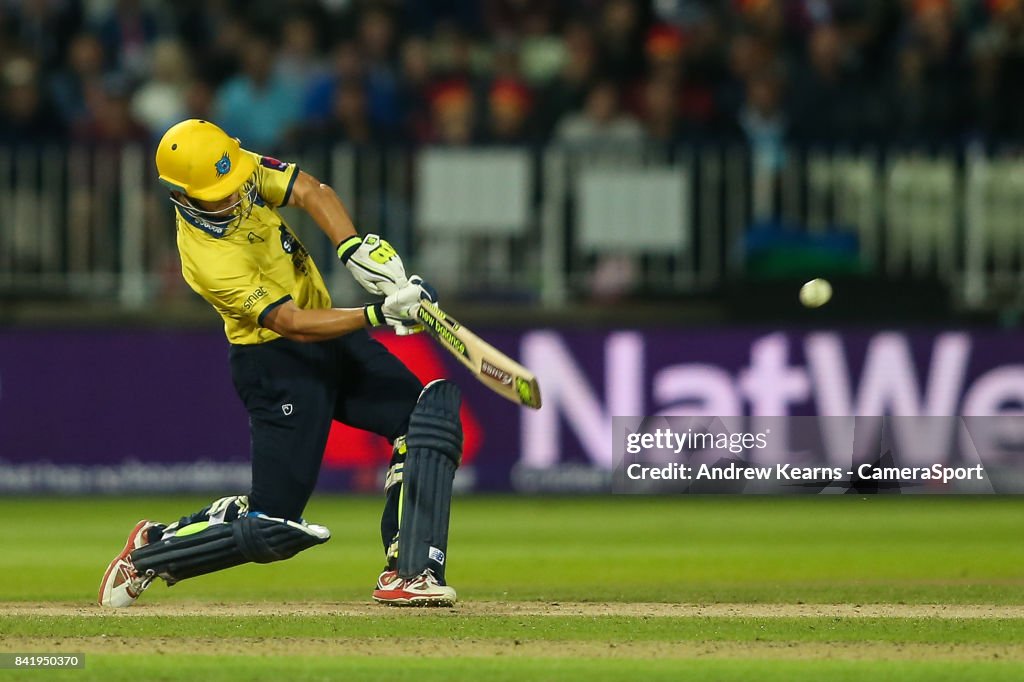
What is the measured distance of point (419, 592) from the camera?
8500 millimetres

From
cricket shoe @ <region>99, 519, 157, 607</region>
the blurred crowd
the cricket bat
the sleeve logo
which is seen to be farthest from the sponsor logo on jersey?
the blurred crowd

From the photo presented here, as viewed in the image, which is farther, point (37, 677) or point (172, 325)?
point (172, 325)

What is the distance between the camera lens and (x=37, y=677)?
686 centimetres

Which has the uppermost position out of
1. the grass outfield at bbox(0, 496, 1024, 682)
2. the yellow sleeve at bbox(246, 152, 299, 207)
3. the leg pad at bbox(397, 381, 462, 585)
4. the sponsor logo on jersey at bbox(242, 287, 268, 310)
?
the yellow sleeve at bbox(246, 152, 299, 207)

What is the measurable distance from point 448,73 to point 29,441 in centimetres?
429

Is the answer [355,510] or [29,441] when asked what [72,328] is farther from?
[355,510]

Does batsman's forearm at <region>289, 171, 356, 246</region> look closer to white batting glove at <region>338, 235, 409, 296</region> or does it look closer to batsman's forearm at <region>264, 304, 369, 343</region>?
white batting glove at <region>338, 235, 409, 296</region>

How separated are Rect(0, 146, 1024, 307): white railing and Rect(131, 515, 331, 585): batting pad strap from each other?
20.7 feet

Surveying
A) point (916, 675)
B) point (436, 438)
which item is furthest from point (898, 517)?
Answer: point (916, 675)

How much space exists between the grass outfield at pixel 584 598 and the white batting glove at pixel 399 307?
1.24 meters

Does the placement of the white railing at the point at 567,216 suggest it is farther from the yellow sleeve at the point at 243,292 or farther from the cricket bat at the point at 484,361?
the cricket bat at the point at 484,361

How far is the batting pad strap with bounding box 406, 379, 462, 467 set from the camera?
8.50 metres

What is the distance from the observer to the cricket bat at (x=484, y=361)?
8.26 metres

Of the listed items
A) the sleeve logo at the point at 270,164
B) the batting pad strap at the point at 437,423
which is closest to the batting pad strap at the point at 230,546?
the batting pad strap at the point at 437,423
